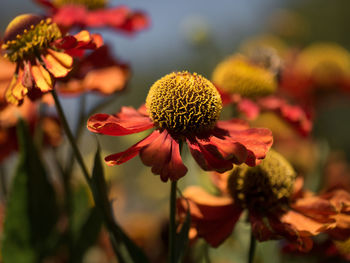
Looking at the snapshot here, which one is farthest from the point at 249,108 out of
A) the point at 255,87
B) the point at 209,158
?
the point at 209,158

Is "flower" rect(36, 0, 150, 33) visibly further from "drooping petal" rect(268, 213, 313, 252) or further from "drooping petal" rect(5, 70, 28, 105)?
"drooping petal" rect(268, 213, 313, 252)

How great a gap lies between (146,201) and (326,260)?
1.33 meters

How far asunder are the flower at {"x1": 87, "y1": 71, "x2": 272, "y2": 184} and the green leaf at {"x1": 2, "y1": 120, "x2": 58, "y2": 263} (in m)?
0.21

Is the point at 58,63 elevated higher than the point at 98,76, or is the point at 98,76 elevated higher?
the point at 58,63

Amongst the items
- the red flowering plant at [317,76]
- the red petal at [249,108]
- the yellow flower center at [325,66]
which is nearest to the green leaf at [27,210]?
the red petal at [249,108]

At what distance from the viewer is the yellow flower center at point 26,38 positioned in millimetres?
542

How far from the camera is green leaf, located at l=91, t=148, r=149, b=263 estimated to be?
0.49m

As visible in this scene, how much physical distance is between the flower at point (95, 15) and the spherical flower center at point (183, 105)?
1.03ft

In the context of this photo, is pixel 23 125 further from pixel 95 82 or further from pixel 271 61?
pixel 271 61

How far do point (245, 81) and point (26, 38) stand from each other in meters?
0.51

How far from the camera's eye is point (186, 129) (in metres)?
0.51

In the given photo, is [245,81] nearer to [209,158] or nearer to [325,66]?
[209,158]

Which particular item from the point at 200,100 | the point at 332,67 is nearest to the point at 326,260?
the point at 200,100

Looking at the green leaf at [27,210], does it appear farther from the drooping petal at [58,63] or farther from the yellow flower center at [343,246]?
the yellow flower center at [343,246]
